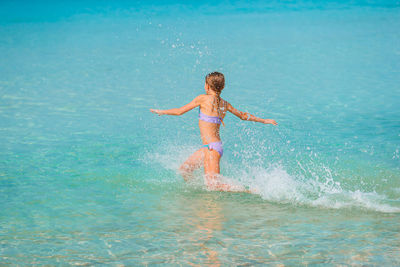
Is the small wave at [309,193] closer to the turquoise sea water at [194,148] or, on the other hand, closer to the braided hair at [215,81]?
the turquoise sea water at [194,148]

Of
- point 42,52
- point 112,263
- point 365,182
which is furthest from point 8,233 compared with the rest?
point 42,52

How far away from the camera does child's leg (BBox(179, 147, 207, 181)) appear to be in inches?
229

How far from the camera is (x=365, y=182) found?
19.8ft

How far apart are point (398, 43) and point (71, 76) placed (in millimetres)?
8458

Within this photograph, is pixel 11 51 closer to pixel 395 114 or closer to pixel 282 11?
pixel 395 114

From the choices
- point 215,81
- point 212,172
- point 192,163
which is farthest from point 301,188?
point 215,81

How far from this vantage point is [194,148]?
737cm

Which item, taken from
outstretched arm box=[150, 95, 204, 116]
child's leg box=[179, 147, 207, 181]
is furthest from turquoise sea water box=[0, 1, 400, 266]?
outstretched arm box=[150, 95, 204, 116]

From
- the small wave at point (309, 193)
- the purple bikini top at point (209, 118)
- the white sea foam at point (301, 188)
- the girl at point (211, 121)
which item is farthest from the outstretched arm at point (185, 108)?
the small wave at point (309, 193)

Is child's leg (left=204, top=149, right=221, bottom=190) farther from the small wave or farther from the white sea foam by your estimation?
the small wave

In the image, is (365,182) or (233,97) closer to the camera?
(365,182)

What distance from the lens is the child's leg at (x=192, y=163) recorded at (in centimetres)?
580

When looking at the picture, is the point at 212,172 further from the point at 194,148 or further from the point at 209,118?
the point at 194,148

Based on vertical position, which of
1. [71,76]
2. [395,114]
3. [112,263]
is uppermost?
[71,76]
